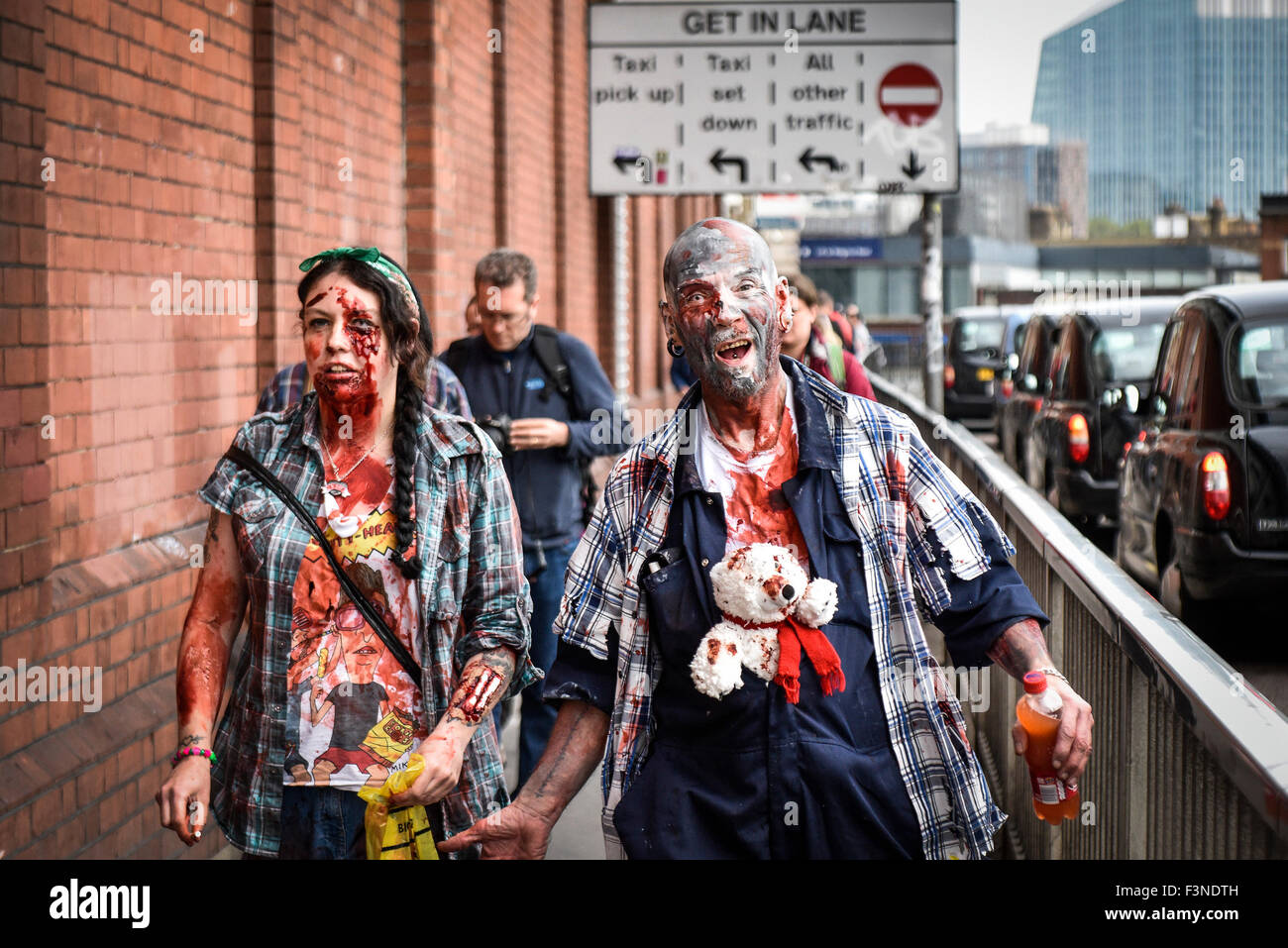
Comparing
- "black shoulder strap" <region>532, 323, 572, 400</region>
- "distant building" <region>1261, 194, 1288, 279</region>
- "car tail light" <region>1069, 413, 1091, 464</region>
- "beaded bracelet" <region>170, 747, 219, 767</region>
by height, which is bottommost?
"beaded bracelet" <region>170, 747, 219, 767</region>

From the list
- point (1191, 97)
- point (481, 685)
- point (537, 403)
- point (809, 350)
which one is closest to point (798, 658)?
point (481, 685)

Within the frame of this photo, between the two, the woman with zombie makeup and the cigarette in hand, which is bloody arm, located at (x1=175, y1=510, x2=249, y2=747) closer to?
the woman with zombie makeup

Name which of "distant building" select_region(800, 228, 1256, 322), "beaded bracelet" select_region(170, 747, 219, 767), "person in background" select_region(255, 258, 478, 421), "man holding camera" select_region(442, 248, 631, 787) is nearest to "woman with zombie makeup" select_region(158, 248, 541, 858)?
"beaded bracelet" select_region(170, 747, 219, 767)

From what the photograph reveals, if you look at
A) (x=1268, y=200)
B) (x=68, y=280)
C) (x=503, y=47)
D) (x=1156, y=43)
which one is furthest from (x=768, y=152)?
(x=1156, y=43)

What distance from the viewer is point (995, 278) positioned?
276ft

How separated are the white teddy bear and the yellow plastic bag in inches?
27.8

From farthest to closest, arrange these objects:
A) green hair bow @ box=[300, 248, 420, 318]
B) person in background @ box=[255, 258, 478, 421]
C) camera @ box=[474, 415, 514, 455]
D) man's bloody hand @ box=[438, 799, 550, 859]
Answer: camera @ box=[474, 415, 514, 455], person in background @ box=[255, 258, 478, 421], green hair bow @ box=[300, 248, 420, 318], man's bloody hand @ box=[438, 799, 550, 859]

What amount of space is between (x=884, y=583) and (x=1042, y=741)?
0.40 meters

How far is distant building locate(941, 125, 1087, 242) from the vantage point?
308 ft

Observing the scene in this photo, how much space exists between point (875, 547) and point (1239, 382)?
20.9 feet

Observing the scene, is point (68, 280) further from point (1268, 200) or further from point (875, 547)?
point (1268, 200)

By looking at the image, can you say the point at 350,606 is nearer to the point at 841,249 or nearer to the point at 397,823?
the point at 397,823

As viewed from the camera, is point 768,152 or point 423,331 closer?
A: point 423,331
